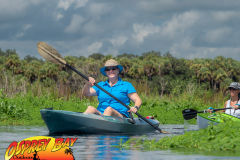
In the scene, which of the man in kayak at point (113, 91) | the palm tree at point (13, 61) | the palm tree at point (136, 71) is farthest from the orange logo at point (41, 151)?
the palm tree at point (13, 61)

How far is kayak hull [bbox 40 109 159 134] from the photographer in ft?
23.4

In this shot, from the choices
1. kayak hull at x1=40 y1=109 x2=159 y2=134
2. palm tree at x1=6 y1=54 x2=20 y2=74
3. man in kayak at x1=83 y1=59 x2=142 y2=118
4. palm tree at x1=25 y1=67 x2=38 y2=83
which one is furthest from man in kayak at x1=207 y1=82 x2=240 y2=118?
palm tree at x1=6 y1=54 x2=20 y2=74

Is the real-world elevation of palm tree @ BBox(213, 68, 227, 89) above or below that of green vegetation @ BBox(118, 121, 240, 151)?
above

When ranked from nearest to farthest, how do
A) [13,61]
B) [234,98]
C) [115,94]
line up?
[115,94]
[234,98]
[13,61]

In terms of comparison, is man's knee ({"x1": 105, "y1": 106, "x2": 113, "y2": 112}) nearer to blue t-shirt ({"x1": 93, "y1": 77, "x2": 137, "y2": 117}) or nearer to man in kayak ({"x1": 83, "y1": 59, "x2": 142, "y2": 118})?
man in kayak ({"x1": 83, "y1": 59, "x2": 142, "y2": 118})

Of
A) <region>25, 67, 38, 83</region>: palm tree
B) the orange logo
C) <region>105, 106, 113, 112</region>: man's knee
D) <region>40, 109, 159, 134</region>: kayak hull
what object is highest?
<region>25, 67, 38, 83</region>: palm tree

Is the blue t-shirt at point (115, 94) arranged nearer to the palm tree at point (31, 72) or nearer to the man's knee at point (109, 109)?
the man's knee at point (109, 109)

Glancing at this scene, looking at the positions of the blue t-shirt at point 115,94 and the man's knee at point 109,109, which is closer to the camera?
the man's knee at point 109,109

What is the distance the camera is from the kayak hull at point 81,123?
712 cm

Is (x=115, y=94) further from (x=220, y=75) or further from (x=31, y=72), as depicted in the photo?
(x=220, y=75)

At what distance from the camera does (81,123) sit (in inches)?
286

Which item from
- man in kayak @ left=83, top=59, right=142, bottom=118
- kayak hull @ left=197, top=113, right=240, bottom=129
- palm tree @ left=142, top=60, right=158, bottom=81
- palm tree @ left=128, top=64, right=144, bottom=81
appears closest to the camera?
kayak hull @ left=197, top=113, right=240, bottom=129

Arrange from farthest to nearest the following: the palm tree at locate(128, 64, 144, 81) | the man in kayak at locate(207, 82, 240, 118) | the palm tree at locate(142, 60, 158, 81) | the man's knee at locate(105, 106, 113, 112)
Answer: the palm tree at locate(142, 60, 158, 81)
the palm tree at locate(128, 64, 144, 81)
the man in kayak at locate(207, 82, 240, 118)
the man's knee at locate(105, 106, 113, 112)

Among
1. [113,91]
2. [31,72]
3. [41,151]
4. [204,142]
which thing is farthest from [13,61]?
[41,151]
